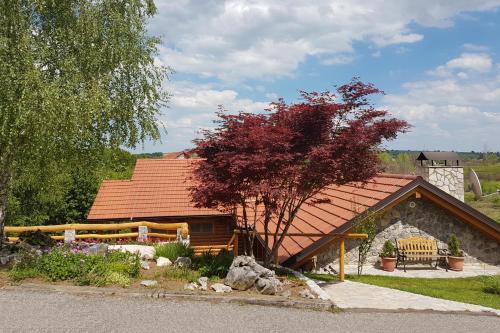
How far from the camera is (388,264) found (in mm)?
11773

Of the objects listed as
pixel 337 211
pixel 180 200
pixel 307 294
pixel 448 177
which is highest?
pixel 448 177

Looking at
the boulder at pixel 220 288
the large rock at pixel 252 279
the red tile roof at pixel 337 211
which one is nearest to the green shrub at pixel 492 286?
the red tile roof at pixel 337 211

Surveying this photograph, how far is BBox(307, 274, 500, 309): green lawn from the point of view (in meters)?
8.59

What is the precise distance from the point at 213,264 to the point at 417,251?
6.59m

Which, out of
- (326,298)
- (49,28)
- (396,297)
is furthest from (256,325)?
(49,28)

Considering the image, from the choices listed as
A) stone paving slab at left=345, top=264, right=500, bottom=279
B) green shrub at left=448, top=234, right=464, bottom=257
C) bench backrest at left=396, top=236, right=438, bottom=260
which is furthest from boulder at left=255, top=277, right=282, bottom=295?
green shrub at left=448, top=234, right=464, bottom=257

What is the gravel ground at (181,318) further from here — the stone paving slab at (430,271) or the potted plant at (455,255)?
the potted plant at (455,255)

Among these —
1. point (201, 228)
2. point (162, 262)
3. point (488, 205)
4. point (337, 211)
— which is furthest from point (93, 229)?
point (488, 205)

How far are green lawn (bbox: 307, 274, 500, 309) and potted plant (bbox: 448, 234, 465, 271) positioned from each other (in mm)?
791

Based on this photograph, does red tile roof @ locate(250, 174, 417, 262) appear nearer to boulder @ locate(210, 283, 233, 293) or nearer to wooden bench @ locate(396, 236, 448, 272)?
wooden bench @ locate(396, 236, 448, 272)

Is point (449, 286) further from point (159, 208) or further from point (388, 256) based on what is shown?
point (159, 208)

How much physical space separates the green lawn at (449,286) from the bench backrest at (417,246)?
1.12 metres

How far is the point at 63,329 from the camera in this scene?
5879mm

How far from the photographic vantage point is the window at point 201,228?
18562mm
